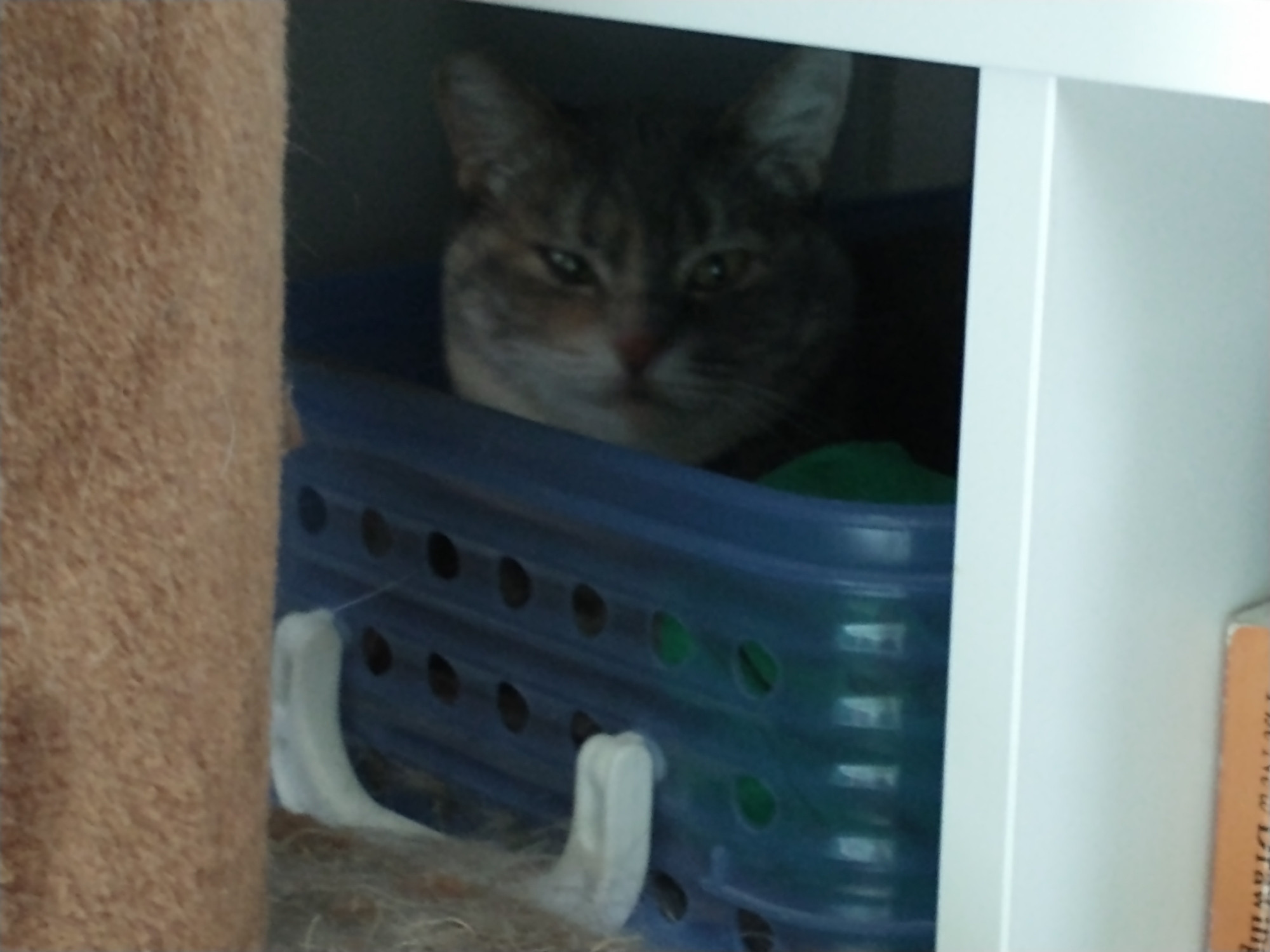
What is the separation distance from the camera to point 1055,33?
1.63 feet

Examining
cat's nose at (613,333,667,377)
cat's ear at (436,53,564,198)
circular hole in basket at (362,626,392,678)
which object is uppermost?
cat's ear at (436,53,564,198)

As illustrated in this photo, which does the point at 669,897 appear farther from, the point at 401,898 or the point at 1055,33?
the point at 1055,33

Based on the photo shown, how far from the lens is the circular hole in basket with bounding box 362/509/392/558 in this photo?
36.7 inches

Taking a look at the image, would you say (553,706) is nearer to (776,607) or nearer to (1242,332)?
(776,607)

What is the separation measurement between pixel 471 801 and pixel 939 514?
1.31 ft

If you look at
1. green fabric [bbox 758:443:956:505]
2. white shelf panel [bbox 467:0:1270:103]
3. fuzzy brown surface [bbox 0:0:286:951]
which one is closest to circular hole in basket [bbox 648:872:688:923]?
green fabric [bbox 758:443:956:505]

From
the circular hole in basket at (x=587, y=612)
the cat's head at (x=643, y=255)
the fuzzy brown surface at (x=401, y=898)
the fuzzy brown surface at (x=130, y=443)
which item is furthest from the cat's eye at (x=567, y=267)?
the fuzzy brown surface at (x=130, y=443)

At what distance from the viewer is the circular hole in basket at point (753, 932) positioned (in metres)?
0.79

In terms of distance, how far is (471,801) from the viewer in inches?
36.5

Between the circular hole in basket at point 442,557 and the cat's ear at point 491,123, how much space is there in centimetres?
28

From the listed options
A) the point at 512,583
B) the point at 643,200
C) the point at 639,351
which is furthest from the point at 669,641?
the point at 643,200

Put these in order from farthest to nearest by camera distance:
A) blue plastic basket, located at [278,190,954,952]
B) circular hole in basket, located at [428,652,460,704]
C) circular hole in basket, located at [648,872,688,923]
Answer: circular hole in basket, located at [428,652,460,704]
circular hole in basket, located at [648,872,688,923]
blue plastic basket, located at [278,190,954,952]

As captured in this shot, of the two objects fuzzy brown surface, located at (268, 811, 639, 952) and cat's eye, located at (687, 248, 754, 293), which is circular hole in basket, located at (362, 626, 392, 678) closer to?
fuzzy brown surface, located at (268, 811, 639, 952)

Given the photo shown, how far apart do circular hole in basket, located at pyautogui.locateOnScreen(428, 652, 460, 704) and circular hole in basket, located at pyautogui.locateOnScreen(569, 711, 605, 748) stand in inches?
4.0
